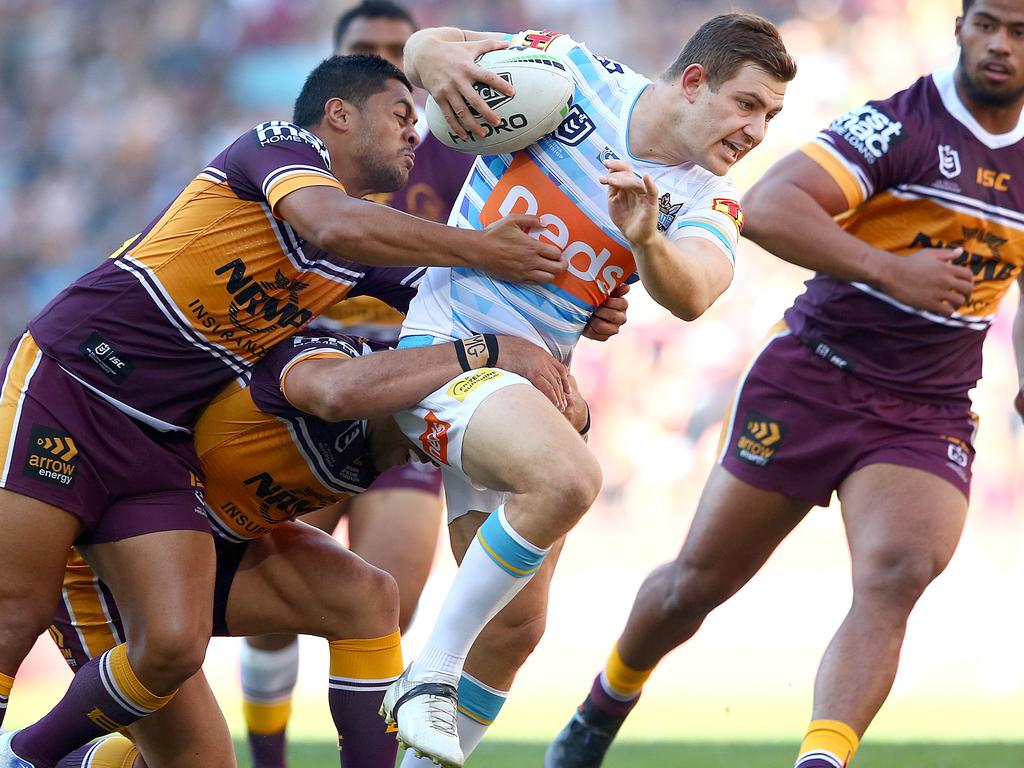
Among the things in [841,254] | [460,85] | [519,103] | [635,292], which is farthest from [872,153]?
[635,292]

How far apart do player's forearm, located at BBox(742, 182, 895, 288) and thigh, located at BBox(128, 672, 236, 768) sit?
2343mm

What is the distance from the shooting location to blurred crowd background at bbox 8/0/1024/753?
9.95m

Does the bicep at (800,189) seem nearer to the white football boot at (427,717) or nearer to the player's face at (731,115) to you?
the player's face at (731,115)

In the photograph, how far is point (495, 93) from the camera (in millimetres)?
3889

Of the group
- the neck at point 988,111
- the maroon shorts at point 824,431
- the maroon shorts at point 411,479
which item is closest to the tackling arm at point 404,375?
the maroon shorts at point 824,431

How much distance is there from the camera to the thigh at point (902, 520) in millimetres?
4297

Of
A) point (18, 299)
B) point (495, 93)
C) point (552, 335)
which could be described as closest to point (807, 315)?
point (552, 335)

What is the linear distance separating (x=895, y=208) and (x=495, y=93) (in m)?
1.55

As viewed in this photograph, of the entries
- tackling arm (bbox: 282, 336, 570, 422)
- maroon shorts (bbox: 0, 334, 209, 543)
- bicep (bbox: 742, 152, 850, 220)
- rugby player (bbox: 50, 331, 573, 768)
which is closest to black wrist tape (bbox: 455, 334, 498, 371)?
tackling arm (bbox: 282, 336, 570, 422)

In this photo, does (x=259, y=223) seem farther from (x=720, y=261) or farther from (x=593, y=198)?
(x=720, y=261)

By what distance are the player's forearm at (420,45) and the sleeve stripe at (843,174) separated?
126 centimetres

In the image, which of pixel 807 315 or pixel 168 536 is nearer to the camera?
pixel 168 536

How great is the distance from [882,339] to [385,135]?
5.89 feet

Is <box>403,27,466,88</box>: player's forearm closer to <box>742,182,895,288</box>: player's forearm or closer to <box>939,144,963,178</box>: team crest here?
<box>742,182,895,288</box>: player's forearm
